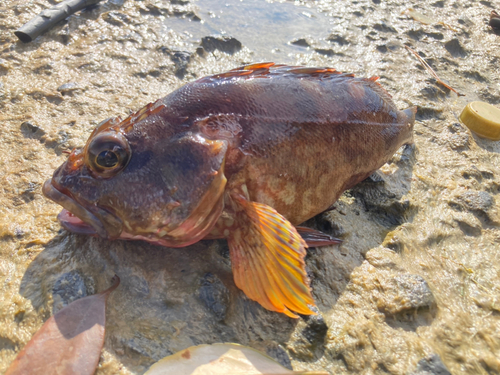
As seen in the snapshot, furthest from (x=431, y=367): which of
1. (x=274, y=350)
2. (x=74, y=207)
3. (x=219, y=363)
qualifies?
(x=74, y=207)

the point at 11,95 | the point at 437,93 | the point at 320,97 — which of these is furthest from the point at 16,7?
the point at 437,93

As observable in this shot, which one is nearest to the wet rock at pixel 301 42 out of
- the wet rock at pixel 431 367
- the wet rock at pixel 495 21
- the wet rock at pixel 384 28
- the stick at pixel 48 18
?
the wet rock at pixel 384 28

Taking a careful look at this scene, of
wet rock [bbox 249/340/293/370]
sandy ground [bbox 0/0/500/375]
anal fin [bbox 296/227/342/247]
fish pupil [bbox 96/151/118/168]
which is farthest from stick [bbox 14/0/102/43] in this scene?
wet rock [bbox 249/340/293/370]

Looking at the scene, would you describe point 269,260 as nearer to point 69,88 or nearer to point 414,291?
point 414,291

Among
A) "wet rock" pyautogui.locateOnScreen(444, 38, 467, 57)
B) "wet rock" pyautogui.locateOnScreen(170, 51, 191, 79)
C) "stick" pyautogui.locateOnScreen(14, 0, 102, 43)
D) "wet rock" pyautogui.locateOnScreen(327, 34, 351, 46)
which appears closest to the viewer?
"stick" pyautogui.locateOnScreen(14, 0, 102, 43)

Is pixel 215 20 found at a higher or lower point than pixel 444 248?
higher

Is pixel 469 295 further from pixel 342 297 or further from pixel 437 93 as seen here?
pixel 437 93

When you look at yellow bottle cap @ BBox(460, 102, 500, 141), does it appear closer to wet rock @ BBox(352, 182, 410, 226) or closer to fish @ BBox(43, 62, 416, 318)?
wet rock @ BBox(352, 182, 410, 226)
